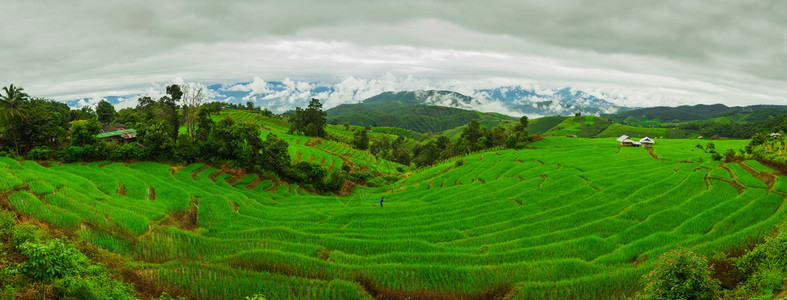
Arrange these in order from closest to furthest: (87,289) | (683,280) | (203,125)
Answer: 1. (87,289)
2. (683,280)
3. (203,125)

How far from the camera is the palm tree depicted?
41906 millimetres

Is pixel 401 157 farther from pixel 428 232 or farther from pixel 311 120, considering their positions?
pixel 428 232

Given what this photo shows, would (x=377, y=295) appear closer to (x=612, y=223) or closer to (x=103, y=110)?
(x=612, y=223)

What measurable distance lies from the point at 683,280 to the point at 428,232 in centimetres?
1563

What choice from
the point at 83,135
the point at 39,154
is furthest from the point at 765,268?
the point at 39,154

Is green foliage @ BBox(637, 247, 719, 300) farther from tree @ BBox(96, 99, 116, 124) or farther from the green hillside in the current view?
tree @ BBox(96, 99, 116, 124)

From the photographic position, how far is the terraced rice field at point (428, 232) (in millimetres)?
16156

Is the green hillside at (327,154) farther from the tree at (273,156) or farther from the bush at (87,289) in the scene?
the bush at (87,289)

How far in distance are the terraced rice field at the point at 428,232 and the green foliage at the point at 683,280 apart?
3674mm

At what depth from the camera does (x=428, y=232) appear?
25.3 metres

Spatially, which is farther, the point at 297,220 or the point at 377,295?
the point at 297,220

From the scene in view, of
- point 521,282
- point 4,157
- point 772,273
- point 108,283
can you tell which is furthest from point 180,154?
point 772,273

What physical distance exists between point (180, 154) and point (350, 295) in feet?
160

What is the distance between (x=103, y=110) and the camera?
10138cm
